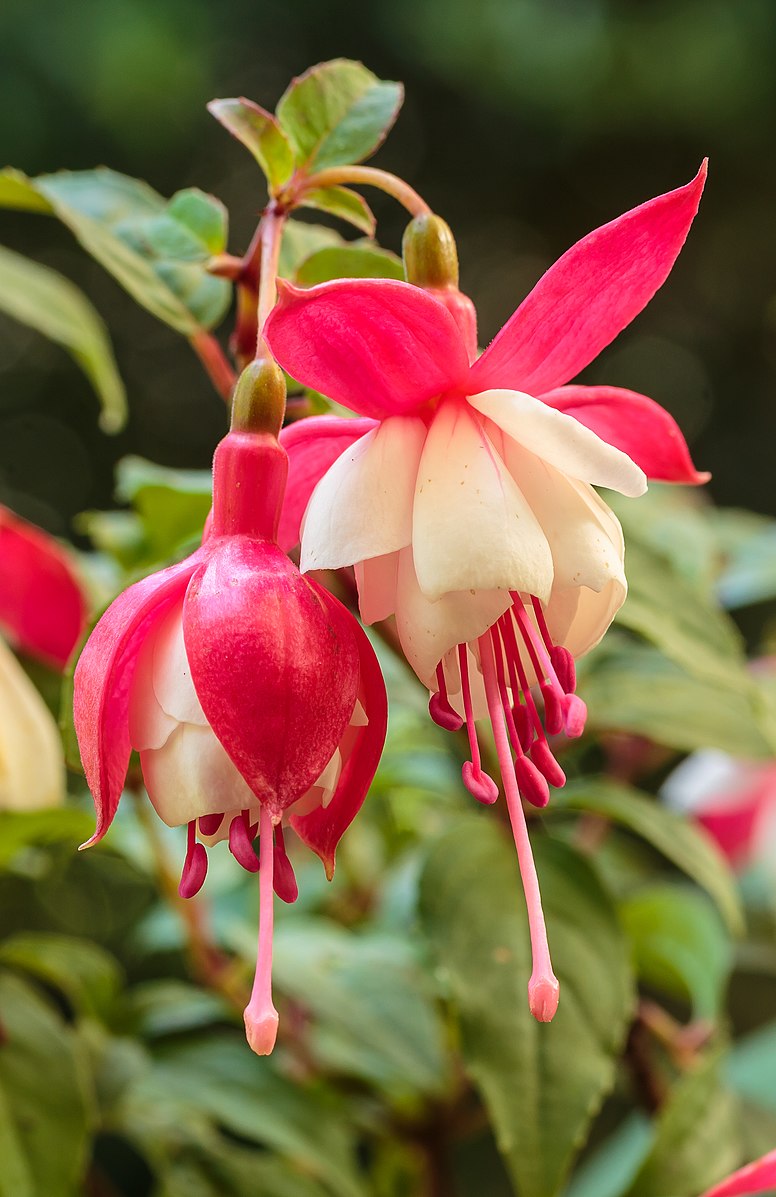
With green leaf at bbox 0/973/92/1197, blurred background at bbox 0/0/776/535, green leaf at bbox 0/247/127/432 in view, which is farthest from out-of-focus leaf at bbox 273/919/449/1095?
blurred background at bbox 0/0/776/535

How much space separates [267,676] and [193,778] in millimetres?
33

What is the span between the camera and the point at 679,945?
0.59m

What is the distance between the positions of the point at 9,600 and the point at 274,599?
13.6 inches

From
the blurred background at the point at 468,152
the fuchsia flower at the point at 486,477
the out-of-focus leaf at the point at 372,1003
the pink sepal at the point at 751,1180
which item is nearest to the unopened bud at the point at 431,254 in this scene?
the fuchsia flower at the point at 486,477

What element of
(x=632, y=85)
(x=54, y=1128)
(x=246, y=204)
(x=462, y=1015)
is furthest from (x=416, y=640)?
(x=246, y=204)

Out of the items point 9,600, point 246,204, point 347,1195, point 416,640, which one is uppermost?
point 416,640

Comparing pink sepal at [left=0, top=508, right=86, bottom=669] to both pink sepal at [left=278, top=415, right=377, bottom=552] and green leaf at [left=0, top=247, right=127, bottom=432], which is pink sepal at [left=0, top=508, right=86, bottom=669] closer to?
green leaf at [left=0, top=247, right=127, bottom=432]

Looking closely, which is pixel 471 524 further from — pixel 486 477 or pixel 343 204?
pixel 343 204

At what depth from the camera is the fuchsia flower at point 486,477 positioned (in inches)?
9.5

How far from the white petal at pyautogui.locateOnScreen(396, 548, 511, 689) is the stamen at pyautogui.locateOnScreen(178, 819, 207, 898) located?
6cm

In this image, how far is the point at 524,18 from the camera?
68.6 inches

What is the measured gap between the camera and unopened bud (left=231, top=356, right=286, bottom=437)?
0.26m

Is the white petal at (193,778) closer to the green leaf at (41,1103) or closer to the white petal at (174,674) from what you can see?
the white petal at (174,674)

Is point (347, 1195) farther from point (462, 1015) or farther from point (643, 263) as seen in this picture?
point (643, 263)
